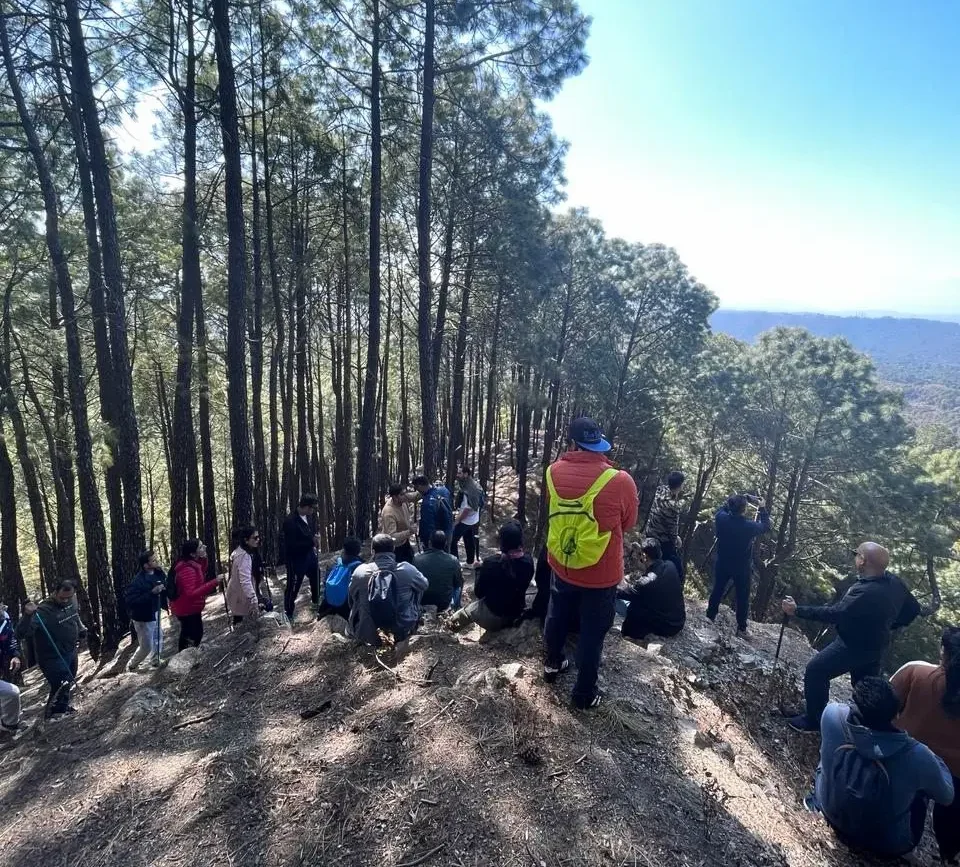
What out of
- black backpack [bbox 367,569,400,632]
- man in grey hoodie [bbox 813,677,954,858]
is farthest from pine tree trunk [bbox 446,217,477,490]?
man in grey hoodie [bbox 813,677,954,858]

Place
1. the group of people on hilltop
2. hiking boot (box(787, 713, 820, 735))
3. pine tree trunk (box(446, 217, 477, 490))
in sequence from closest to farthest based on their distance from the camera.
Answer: the group of people on hilltop, hiking boot (box(787, 713, 820, 735)), pine tree trunk (box(446, 217, 477, 490))

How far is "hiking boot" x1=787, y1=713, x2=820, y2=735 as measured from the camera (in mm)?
4750

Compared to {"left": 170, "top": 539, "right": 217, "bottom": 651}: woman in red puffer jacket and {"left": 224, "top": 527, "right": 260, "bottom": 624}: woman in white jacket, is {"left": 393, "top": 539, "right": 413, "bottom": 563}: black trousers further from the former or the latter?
{"left": 170, "top": 539, "right": 217, "bottom": 651}: woman in red puffer jacket

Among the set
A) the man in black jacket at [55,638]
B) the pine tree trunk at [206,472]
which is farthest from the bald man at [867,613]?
the pine tree trunk at [206,472]

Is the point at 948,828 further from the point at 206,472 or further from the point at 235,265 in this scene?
the point at 206,472

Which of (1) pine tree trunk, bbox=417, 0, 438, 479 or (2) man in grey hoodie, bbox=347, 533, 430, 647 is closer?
(2) man in grey hoodie, bbox=347, 533, 430, 647

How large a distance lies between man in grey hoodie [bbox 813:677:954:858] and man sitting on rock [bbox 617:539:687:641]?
2412mm

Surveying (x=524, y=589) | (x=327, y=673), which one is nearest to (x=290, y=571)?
(x=327, y=673)

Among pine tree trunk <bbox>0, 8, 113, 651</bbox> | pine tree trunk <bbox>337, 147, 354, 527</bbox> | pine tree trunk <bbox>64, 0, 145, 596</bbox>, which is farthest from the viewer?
pine tree trunk <bbox>337, 147, 354, 527</bbox>

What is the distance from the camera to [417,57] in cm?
949

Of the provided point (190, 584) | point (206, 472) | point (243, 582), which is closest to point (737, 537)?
point (243, 582)

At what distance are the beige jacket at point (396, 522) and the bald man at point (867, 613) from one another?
4446 mm

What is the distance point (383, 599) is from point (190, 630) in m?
3.13

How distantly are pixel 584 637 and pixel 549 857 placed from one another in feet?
4.31
